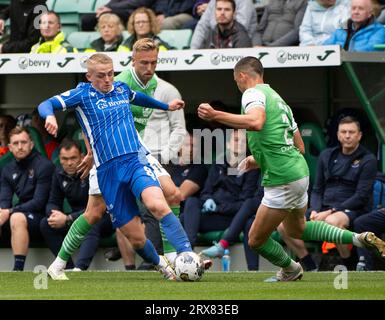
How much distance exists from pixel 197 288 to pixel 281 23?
5762mm

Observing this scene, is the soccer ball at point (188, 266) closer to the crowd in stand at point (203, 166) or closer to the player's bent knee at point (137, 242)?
the player's bent knee at point (137, 242)

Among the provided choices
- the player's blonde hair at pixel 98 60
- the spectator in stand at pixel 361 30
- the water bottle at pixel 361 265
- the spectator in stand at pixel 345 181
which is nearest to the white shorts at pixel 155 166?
A: the player's blonde hair at pixel 98 60

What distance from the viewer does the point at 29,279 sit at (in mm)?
11297

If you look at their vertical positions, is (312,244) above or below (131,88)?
below

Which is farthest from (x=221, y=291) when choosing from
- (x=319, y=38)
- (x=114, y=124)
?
(x=319, y=38)

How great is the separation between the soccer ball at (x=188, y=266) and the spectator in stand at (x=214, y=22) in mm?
4908

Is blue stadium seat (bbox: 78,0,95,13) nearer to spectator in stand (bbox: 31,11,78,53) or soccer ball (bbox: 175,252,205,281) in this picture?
spectator in stand (bbox: 31,11,78,53)

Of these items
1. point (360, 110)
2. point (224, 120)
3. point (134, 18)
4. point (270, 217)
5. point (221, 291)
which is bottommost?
point (221, 291)

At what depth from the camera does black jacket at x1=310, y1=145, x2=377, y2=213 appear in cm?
1309

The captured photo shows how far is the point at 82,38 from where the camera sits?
15.7 m

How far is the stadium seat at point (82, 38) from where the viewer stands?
15.6m

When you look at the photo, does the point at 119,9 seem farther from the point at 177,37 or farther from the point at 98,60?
the point at 98,60

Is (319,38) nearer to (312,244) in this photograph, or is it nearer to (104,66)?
(312,244)

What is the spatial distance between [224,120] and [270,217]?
109 cm
